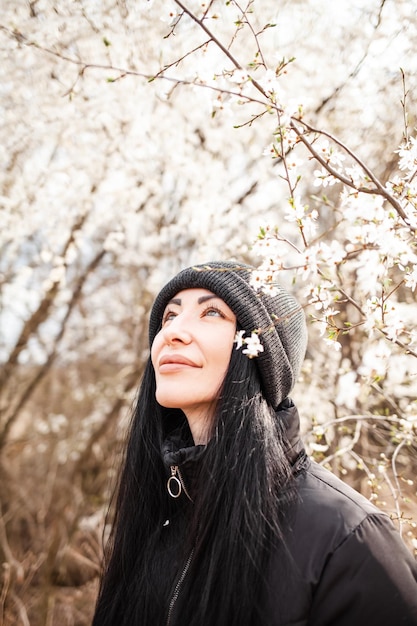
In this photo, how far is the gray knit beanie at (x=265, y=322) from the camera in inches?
66.2

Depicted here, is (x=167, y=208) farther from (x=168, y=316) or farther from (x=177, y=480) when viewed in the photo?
(x=177, y=480)

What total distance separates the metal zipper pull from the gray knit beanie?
0.41m

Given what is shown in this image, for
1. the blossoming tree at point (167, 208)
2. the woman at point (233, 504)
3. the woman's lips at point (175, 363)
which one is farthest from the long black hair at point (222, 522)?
the blossoming tree at point (167, 208)

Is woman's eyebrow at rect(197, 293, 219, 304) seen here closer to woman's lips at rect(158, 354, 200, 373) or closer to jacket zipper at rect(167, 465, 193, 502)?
woman's lips at rect(158, 354, 200, 373)

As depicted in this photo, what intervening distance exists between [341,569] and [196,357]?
770 millimetres

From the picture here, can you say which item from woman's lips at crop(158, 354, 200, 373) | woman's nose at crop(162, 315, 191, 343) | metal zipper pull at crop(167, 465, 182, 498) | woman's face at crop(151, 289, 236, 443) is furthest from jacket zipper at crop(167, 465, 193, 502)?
woman's nose at crop(162, 315, 191, 343)

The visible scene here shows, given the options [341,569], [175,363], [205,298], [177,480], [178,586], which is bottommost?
[178,586]

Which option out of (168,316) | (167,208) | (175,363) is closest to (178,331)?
(175,363)

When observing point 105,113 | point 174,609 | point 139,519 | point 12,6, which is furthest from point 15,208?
point 174,609

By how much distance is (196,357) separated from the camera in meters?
1.68

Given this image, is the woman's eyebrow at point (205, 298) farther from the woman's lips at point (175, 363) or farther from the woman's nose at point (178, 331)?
the woman's lips at point (175, 363)

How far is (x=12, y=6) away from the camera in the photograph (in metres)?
3.30

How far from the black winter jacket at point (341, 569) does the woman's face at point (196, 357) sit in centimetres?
47

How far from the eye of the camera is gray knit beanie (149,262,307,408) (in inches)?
66.2
